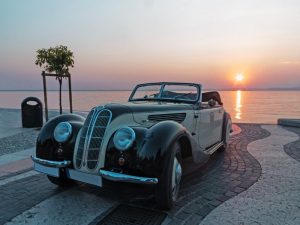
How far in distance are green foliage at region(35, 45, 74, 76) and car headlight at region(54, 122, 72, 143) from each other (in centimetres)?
842

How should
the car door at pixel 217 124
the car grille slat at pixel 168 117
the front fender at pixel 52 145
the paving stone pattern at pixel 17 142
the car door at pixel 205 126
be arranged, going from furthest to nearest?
1. the paving stone pattern at pixel 17 142
2. the car door at pixel 217 124
3. the car door at pixel 205 126
4. the car grille slat at pixel 168 117
5. the front fender at pixel 52 145

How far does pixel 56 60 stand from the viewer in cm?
1174

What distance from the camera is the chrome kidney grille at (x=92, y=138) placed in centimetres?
338

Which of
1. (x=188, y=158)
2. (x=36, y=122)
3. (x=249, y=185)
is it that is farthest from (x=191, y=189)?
(x=36, y=122)

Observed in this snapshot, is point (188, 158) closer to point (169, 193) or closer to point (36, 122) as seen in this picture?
point (169, 193)

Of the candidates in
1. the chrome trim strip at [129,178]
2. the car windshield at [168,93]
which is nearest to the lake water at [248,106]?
the car windshield at [168,93]

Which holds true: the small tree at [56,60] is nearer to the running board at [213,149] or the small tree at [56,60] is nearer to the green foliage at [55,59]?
the green foliage at [55,59]

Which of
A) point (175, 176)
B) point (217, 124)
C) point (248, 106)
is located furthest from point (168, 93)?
point (248, 106)

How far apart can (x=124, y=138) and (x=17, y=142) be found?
18.0 feet

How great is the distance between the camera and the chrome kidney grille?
3.38 metres

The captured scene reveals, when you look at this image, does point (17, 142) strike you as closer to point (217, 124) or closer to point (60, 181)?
point (60, 181)

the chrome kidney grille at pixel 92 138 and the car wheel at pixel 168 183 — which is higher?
the chrome kidney grille at pixel 92 138

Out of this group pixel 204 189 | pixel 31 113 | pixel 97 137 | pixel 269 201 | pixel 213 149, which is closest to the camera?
pixel 97 137

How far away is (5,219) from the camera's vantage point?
10.5 feet
